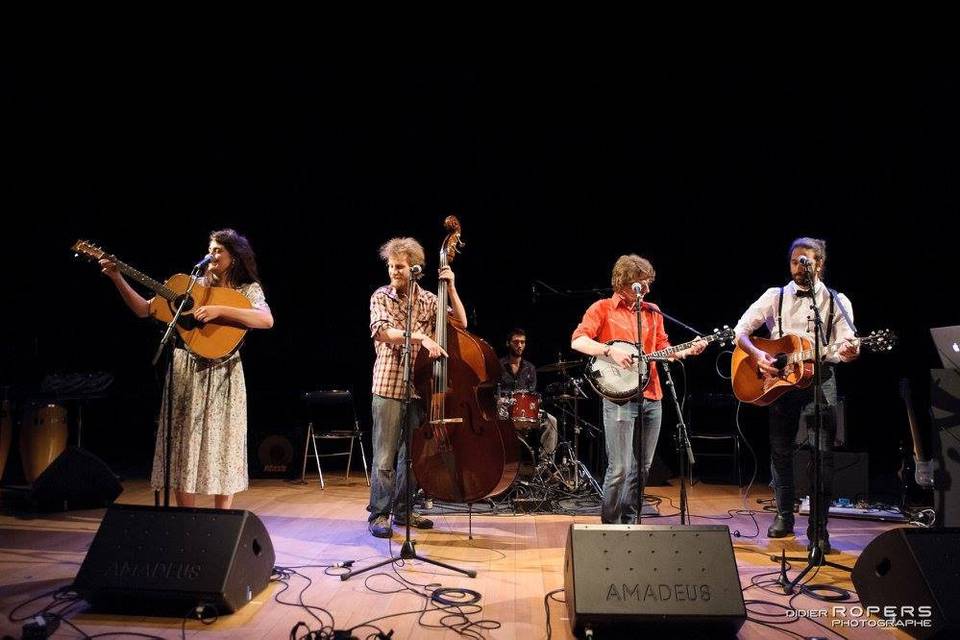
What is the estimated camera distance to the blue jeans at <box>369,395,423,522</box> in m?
4.36

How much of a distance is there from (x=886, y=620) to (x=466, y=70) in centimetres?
591

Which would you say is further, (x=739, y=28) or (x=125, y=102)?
(x=125, y=102)

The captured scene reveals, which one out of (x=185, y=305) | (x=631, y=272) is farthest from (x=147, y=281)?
(x=631, y=272)

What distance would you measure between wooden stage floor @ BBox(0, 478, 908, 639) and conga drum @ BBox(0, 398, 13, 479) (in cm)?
117

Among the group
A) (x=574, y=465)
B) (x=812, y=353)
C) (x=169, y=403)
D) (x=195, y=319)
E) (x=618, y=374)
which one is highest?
(x=195, y=319)

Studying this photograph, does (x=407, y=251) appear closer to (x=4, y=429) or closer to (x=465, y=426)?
(x=465, y=426)

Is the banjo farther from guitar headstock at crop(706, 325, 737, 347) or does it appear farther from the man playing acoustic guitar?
the man playing acoustic guitar

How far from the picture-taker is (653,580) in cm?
268

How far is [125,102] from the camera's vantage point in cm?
719

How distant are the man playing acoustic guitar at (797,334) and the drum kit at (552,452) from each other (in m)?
1.72

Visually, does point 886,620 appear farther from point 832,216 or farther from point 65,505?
point 832,216

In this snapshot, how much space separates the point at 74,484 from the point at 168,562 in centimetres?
302

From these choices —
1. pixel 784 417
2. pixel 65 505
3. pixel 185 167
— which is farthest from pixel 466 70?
pixel 65 505

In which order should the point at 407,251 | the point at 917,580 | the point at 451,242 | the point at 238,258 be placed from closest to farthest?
the point at 917,580
the point at 238,258
the point at 451,242
the point at 407,251
